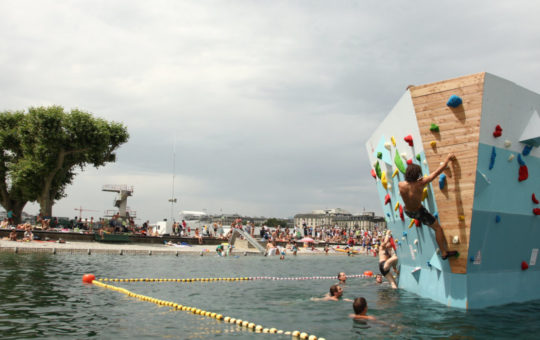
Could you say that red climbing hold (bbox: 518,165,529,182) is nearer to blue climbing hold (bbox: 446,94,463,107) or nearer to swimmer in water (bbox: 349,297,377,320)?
blue climbing hold (bbox: 446,94,463,107)

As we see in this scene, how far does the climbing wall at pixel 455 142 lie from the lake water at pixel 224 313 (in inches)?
63.6

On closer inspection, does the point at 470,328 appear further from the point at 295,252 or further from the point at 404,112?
the point at 295,252

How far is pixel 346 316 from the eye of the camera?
9.76 m

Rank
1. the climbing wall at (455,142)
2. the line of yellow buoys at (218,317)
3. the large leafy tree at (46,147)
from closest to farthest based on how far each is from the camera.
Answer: the line of yellow buoys at (218,317)
the climbing wall at (455,142)
the large leafy tree at (46,147)

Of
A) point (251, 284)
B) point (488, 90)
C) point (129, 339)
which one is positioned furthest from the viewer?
point (251, 284)

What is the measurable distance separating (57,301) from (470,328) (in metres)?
9.49

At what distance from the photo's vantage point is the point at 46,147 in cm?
3600

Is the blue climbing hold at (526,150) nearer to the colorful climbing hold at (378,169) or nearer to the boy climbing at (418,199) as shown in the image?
the boy climbing at (418,199)

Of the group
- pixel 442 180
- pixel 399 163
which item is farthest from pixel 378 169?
pixel 442 180

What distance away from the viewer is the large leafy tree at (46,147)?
36031 millimetres

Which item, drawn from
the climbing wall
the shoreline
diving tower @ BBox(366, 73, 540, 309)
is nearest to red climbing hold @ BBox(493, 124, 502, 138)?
diving tower @ BBox(366, 73, 540, 309)

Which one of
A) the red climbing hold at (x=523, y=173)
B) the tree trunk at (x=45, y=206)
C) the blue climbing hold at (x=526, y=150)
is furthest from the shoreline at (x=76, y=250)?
the blue climbing hold at (x=526, y=150)

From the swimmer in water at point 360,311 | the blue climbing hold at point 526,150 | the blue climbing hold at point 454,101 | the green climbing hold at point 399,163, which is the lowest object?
the swimmer in water at point 360,311

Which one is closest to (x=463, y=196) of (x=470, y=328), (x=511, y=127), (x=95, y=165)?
(x=511, y=127)
